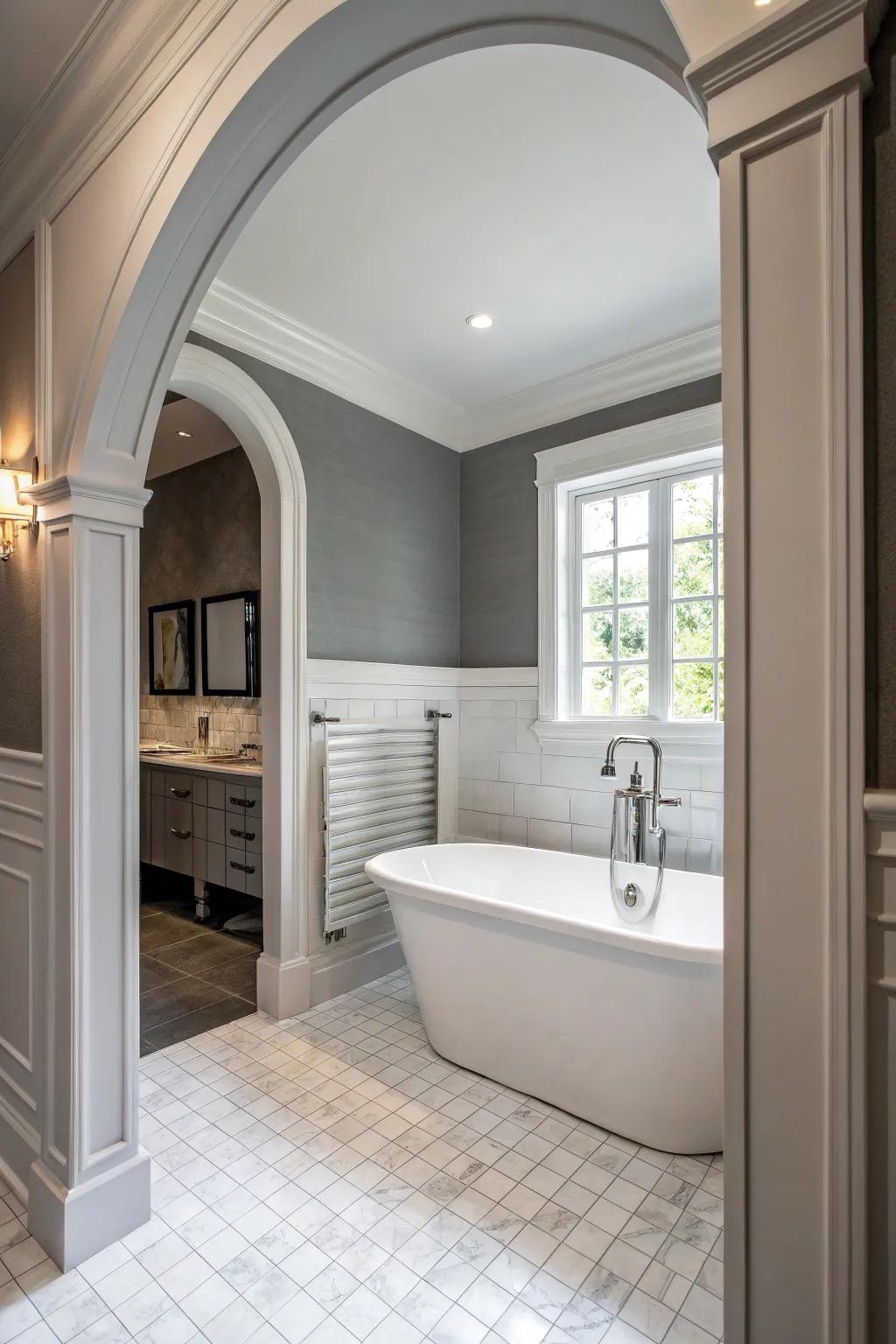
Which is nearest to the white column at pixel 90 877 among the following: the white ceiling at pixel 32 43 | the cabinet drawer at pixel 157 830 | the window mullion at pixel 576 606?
the white ceiling at pixel 32 43

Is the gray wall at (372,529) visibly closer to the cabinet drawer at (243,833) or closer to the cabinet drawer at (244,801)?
the cabinet drawer at (244,801)

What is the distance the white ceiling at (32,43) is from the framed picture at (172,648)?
10.2 ft

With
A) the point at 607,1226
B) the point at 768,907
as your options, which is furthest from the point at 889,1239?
the point at 607,1226

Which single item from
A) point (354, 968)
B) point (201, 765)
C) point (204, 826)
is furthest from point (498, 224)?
point (204, 826)

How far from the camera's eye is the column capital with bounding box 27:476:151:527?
1686 mm

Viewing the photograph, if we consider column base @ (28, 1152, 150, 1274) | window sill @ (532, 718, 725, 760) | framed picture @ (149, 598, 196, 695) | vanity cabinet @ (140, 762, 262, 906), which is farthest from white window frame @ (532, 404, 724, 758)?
framed picture @ (149, 598, 196, 695)

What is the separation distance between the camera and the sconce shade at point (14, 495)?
189 centimetres

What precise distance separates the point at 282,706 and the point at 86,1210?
1.64 metres

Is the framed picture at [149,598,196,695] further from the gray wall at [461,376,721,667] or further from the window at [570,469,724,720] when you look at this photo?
the window at [570,469,724,720]

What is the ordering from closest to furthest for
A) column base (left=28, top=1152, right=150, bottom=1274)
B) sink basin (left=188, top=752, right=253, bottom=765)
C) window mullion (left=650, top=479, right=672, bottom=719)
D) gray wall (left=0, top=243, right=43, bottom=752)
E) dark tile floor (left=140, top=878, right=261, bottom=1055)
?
1. column base (left=28, top=1152, right=150, bottom=1274)
2. gray wall (left=0, top=243, right=43, bottom=752)
3. dark tile floor (left=140, top=878, right=261, bottom=1055)
4. window mullion (left=650, top=479, right=672, bottom=719)
5. sink basin (left=188, top=752, right=253, bottom=765)

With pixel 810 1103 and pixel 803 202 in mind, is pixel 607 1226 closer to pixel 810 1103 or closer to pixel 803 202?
pixel 810 1103

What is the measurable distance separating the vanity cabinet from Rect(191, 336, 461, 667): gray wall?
0.94 metres

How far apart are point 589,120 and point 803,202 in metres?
1.49

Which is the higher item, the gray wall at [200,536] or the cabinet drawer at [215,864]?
the gray wall at [200,536]
